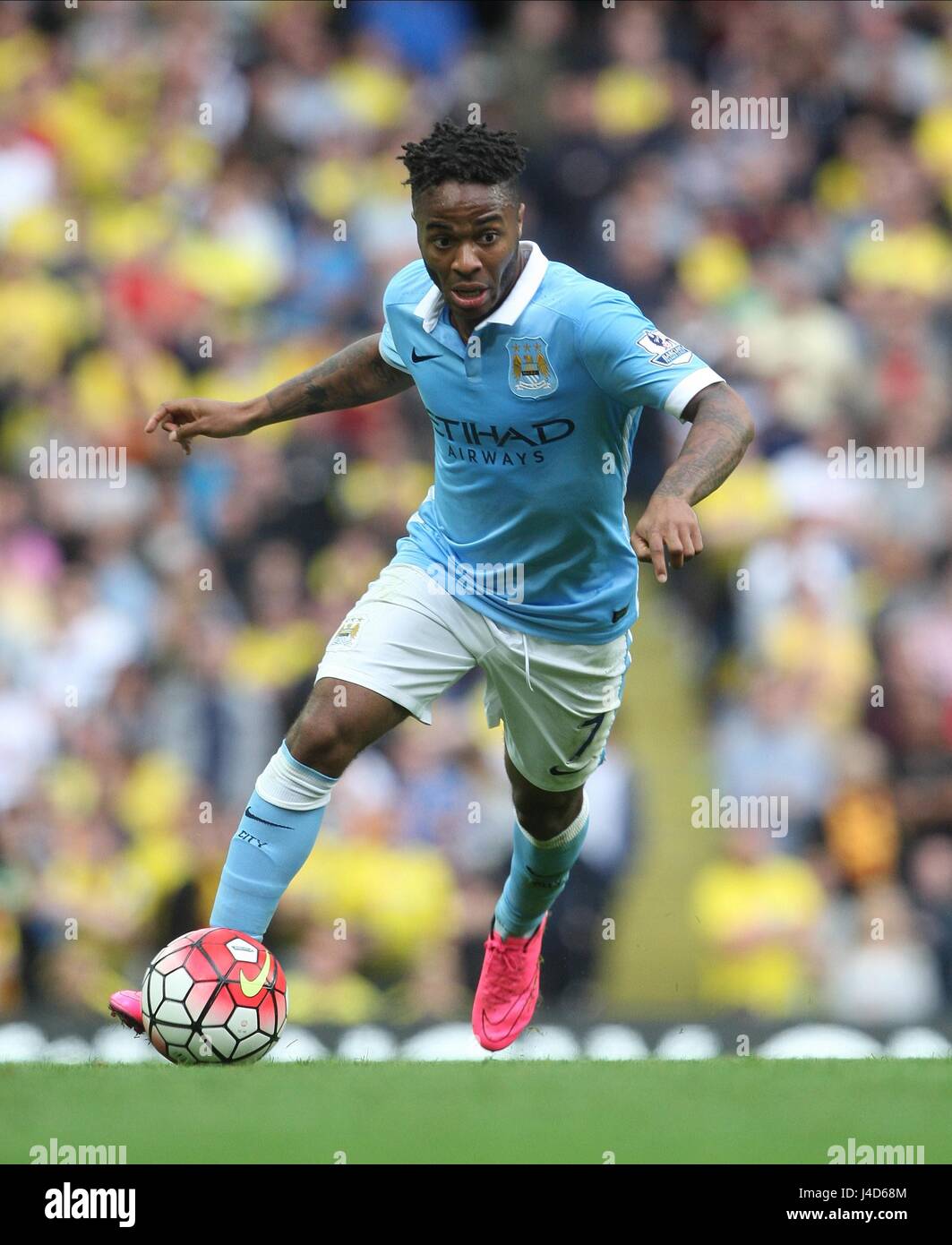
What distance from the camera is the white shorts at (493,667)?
5648 millimetres

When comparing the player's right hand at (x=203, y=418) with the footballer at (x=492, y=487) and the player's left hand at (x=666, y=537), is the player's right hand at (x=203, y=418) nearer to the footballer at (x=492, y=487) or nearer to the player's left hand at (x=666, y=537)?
Result: the footballer at (x=492, y=487)

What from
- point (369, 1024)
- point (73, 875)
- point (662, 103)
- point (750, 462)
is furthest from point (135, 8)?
point (369, 1024)

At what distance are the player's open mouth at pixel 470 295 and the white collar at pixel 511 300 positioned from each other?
0.08 m

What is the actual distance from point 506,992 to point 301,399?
2.23 metres

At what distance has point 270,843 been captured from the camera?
554 centimetres

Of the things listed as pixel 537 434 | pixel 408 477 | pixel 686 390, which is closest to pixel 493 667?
pixel 537 434

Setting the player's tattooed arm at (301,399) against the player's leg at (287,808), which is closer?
the player's leg at (287,808)

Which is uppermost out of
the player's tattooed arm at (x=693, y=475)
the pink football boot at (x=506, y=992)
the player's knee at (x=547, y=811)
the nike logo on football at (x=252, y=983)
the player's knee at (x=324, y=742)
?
the player's tattooed arm at (x=693, y=475)

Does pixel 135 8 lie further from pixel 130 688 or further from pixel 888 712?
pixel 888 712

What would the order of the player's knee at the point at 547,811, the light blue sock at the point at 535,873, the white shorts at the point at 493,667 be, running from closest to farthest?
the white shorts at the point at 493,667, the player's knee at the point at 547,811, the light blue sock at the point at 535,873

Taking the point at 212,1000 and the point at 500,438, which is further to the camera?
the point at 500,438

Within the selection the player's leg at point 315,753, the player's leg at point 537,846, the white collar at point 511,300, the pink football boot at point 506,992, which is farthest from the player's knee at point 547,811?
the white collar at point 511,300

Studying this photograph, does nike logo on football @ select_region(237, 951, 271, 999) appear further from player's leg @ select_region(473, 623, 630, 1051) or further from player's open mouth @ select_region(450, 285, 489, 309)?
player's open mouth @ select_region(450, 285, 489, 309)

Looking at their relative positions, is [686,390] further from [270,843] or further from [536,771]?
[270,843]
